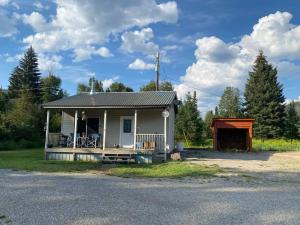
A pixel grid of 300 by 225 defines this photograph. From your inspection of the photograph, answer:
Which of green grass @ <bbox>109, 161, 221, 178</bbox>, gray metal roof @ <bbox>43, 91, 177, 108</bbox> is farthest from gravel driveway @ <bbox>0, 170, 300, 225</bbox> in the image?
gray metal roof @ <bbox>43, 91, 177, 108</bbox>

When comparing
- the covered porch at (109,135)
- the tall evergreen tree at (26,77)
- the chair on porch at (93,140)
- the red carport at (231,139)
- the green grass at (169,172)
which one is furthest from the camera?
the tall evergreen tree at (26,77)

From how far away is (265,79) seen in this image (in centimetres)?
4603

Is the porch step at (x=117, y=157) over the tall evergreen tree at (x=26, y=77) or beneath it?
beneath

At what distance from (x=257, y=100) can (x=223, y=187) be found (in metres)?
37.7

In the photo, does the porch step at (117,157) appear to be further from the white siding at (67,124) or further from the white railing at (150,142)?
the white siding at (67,124)

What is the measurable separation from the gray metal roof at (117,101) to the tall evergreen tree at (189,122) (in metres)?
15.9

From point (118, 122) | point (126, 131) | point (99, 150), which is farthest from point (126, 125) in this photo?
point (99, 150)

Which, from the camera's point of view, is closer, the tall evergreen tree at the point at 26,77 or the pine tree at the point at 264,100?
the pine tree at the point at 264,100

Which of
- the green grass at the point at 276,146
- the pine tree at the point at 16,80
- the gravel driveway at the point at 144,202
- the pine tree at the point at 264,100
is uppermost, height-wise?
the pine tree at the point at 16,80

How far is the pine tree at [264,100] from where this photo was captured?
43031 millimetres

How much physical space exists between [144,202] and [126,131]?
12442mm

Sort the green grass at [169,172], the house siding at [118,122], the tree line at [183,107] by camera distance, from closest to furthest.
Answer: the green grass at [169,172], the house siding at [118,122], the tree line at [183,107]

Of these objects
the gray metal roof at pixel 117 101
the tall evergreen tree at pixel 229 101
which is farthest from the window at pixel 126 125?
the tall evergreen tree at pixel 229 101

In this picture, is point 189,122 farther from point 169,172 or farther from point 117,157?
point 169,172
